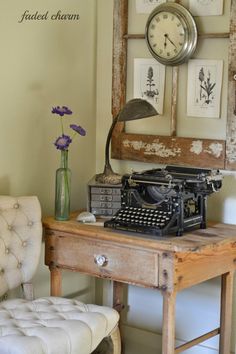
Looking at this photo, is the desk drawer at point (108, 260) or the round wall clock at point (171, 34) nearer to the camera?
the desk drawer at point (108, 260)

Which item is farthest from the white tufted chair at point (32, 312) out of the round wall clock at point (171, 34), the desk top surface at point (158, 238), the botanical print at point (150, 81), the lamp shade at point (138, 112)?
the round wall clock at point (171, 34)

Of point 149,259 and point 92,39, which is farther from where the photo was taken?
point 92,39

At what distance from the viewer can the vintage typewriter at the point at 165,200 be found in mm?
2855

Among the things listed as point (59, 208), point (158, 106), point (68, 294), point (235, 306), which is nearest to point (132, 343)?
point (68, 294)

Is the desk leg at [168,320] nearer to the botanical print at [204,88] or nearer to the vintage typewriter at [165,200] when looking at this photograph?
the vintage typewriter at [165,200]

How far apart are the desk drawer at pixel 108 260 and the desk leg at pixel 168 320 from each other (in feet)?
0.25

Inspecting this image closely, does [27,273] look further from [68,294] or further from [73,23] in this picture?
[73,23]

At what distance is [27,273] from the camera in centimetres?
293

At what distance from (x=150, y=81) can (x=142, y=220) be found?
2.54 feet

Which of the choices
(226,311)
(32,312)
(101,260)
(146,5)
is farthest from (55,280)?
(146,5)

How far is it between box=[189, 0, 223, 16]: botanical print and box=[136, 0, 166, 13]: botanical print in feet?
0.56

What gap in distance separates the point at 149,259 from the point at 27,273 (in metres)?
0.52

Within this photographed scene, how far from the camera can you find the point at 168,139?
3301 mm

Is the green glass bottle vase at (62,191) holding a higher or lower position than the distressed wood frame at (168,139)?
lower
